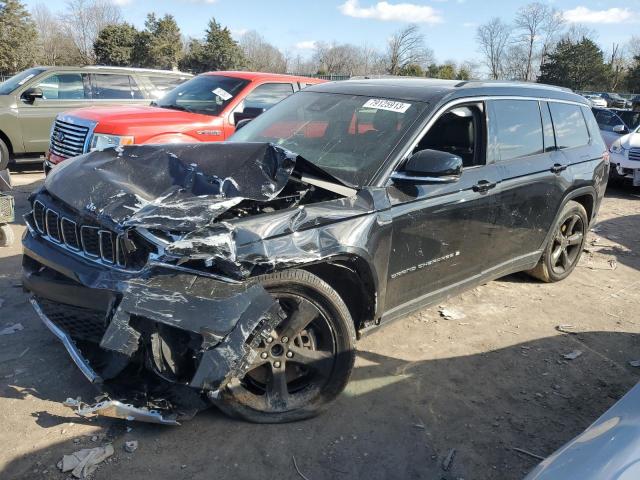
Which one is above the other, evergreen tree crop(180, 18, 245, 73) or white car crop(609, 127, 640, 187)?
evergreen tree crop(180, 18, 245, 73)

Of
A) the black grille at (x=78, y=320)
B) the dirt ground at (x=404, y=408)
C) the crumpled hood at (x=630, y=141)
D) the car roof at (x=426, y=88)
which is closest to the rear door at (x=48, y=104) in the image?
the dirt ground at (x=404, y=408)

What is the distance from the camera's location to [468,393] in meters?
3.52

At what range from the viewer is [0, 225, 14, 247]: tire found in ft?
18.8

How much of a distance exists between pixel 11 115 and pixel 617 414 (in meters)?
10.2

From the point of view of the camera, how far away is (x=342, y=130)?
149 inches

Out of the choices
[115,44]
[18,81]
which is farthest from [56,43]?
[18,81]

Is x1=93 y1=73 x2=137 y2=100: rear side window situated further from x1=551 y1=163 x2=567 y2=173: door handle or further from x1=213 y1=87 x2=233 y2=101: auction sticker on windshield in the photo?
x1=551 y1=163 x2=567 y2=173: door handle

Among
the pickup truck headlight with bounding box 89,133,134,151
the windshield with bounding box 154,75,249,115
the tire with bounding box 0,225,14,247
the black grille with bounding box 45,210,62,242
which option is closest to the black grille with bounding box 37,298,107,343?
the black grille with bounding box 45,210,62,242

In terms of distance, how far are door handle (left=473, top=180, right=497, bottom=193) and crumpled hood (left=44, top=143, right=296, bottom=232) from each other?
1.53m

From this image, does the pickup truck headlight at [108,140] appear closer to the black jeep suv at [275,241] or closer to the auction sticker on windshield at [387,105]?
the black jeep suv at [275,241]

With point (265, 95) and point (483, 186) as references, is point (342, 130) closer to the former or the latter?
point (483, 186)

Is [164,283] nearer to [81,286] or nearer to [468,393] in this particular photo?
[81,286]

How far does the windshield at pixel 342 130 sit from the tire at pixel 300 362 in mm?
828

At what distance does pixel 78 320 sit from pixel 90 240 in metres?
0.47
